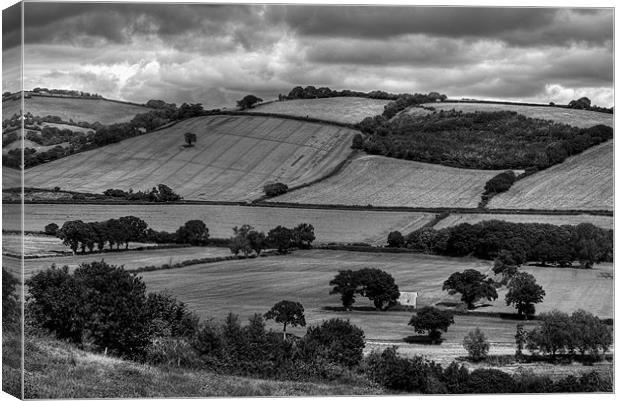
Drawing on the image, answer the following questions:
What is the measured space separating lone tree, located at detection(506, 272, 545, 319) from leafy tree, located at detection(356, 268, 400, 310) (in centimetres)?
245

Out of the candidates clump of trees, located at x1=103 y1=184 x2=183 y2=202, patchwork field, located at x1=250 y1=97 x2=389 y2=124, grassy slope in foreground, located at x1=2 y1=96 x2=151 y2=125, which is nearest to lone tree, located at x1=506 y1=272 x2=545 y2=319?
patchwork field, located at x1=250 y1=97 x2=389 y2=124

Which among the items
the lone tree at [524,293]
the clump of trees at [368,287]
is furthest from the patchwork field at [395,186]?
the lone tree at [524,293]

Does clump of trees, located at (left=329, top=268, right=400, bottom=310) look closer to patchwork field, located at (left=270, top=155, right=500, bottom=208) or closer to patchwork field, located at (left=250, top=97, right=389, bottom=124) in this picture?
patchwork field, located at (left=270, top=155, right=500, bottom=208)

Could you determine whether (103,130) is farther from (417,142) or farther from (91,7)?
(417,142)

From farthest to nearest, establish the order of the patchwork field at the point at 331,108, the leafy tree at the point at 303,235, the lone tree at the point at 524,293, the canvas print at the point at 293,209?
the patchwork field at the point at 331,108, the leafy tree at the point at 303,235, the lone tree at the point at 524,293, the canvas print at the point at 293,209

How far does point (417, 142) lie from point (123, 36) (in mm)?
7515

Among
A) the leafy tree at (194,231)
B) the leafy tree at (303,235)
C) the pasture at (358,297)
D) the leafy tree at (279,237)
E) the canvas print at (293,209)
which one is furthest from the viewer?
the leafy tree at (303,235)

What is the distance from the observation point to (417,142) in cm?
2789

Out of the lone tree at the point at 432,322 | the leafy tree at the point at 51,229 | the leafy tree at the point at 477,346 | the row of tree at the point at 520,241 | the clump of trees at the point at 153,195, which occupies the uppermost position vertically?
the clump of trees at the point at 153,195

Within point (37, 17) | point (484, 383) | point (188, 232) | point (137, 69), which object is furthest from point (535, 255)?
point (37, 17)

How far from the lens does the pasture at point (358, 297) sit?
993 inches

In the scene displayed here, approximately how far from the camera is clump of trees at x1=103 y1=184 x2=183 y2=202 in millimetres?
25453

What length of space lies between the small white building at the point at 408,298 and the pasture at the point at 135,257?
3807 millimetres

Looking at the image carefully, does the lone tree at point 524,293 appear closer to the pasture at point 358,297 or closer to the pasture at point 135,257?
the pasture at point 358,297
